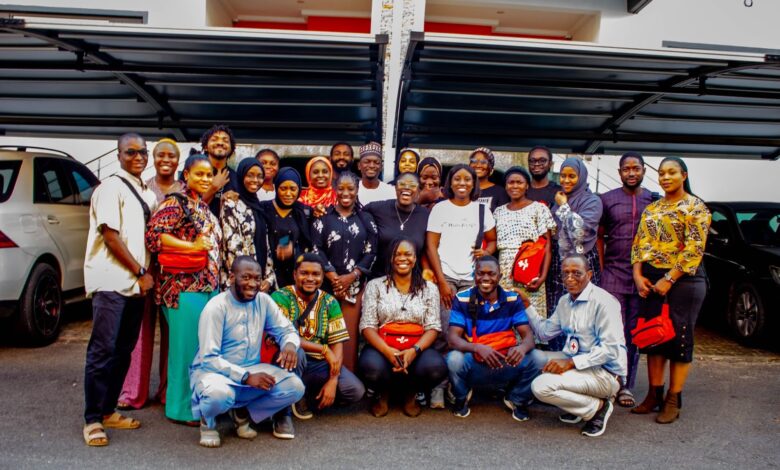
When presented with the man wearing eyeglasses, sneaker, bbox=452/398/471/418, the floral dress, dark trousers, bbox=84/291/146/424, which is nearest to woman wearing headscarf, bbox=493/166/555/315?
the floral dress

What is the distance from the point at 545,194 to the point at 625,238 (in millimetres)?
732

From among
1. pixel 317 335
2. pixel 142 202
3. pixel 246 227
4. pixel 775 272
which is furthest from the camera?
pixel 775 272

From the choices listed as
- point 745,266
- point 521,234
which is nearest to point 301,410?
point 521,234

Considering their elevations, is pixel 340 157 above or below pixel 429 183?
above

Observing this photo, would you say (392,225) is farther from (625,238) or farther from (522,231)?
(625,238)

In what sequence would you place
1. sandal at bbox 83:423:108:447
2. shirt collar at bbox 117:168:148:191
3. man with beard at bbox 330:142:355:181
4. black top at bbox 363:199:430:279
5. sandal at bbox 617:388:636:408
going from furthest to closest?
man with beard at bbox 330:142:355:181 → black top at bbox 363:199:430:279 → sandal at bbox 617:388:636:408 → shirt collar at bbox 117:168:148:191 → sandal at bbox 83:423:108:447

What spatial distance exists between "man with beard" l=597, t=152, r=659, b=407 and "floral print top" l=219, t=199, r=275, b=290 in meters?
2.71

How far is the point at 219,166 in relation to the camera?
5016mm

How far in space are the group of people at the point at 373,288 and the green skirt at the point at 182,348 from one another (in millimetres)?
11

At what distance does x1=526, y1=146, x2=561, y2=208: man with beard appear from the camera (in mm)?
5738

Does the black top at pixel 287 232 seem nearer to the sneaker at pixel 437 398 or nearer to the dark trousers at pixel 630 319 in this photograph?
the sneaker at pixel 437 398

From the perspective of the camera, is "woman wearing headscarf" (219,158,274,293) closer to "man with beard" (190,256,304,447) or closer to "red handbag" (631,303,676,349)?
"man with beard" (190,256,304,447)

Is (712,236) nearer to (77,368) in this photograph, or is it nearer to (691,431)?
(691,431)

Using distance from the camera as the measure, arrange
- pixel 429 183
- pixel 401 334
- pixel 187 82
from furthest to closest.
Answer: pixel 187 82, pixel 429 183, pixel 401 334
